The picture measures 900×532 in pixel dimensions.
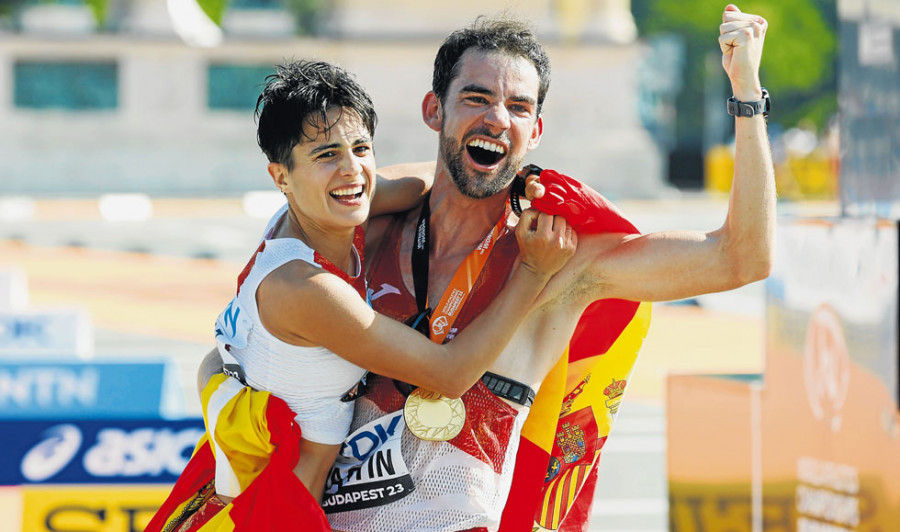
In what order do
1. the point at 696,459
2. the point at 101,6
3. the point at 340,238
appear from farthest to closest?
1. the point at 101,6
2. the point at 696,459
3. the point at 340,238

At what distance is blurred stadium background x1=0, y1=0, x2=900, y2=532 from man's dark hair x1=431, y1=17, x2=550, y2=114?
229 millimetres

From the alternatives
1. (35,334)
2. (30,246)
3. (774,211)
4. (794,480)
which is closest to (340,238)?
(774,211)

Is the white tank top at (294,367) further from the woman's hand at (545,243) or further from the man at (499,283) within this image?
the woman's hand at (545,243)

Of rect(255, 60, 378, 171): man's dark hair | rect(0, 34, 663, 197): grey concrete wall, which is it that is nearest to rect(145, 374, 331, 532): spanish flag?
rect(255, 60, 378, 171): man's dark hair

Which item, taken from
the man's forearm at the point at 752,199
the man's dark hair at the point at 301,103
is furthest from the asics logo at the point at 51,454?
the man's forearm at the point at 752,199

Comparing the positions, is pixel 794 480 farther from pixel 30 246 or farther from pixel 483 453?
pixel 30 246

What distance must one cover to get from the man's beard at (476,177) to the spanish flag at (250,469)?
0.81 meters

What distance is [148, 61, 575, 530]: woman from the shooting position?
3.24 meters

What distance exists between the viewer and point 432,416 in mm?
3363

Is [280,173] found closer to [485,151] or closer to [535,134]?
[485,151]

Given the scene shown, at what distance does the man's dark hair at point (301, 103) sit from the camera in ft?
10.8

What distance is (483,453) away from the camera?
11.1 ft

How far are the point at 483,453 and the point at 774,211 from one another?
0.97 m

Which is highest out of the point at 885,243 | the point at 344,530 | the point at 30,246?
the point at 30,246
